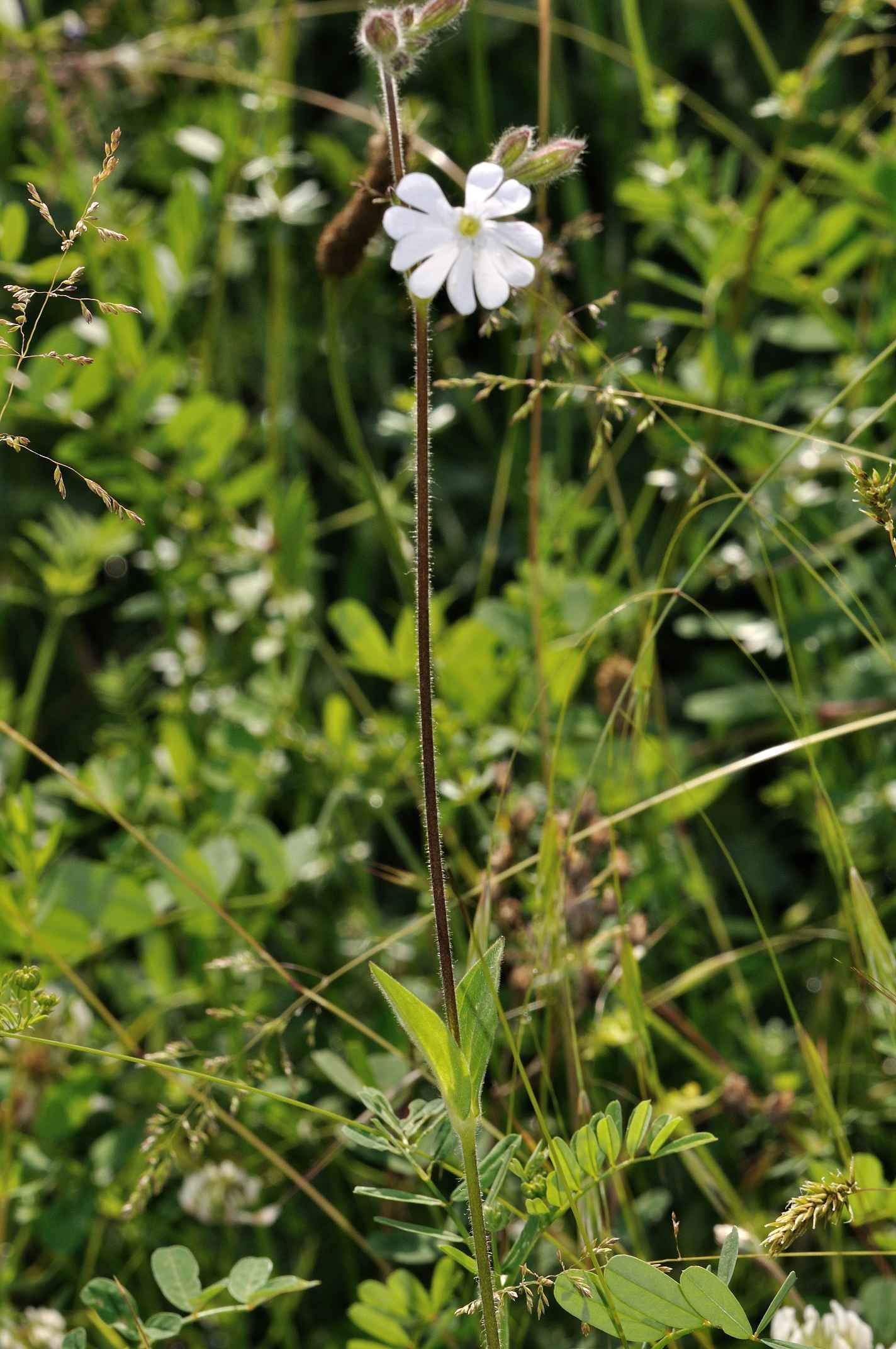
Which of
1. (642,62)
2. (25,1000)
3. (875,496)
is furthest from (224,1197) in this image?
(642,62)

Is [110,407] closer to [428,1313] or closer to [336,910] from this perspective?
[336,910]

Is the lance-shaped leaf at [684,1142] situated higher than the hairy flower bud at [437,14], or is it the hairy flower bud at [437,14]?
the hairy flower bud at [437,14]

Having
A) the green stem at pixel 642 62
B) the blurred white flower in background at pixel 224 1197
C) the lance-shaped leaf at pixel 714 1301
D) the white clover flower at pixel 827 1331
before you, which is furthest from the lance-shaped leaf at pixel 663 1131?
the green stem at pixel 642 62

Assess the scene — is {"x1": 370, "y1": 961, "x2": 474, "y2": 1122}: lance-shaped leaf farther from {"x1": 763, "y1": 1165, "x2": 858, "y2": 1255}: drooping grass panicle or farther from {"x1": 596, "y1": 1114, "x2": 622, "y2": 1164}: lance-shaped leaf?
{"x1": 763, "y1": 1165, "x2": 858, "y2": 1255}: drooping grass panicle

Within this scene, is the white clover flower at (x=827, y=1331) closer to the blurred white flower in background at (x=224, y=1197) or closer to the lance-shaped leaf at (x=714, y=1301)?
the lance-shaped leaf at (x=714, y=1301)

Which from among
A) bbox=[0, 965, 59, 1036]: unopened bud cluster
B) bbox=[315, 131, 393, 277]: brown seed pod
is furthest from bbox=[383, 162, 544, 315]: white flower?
bbox=[0, 965, 59, 1036]: unopened bud cluster
